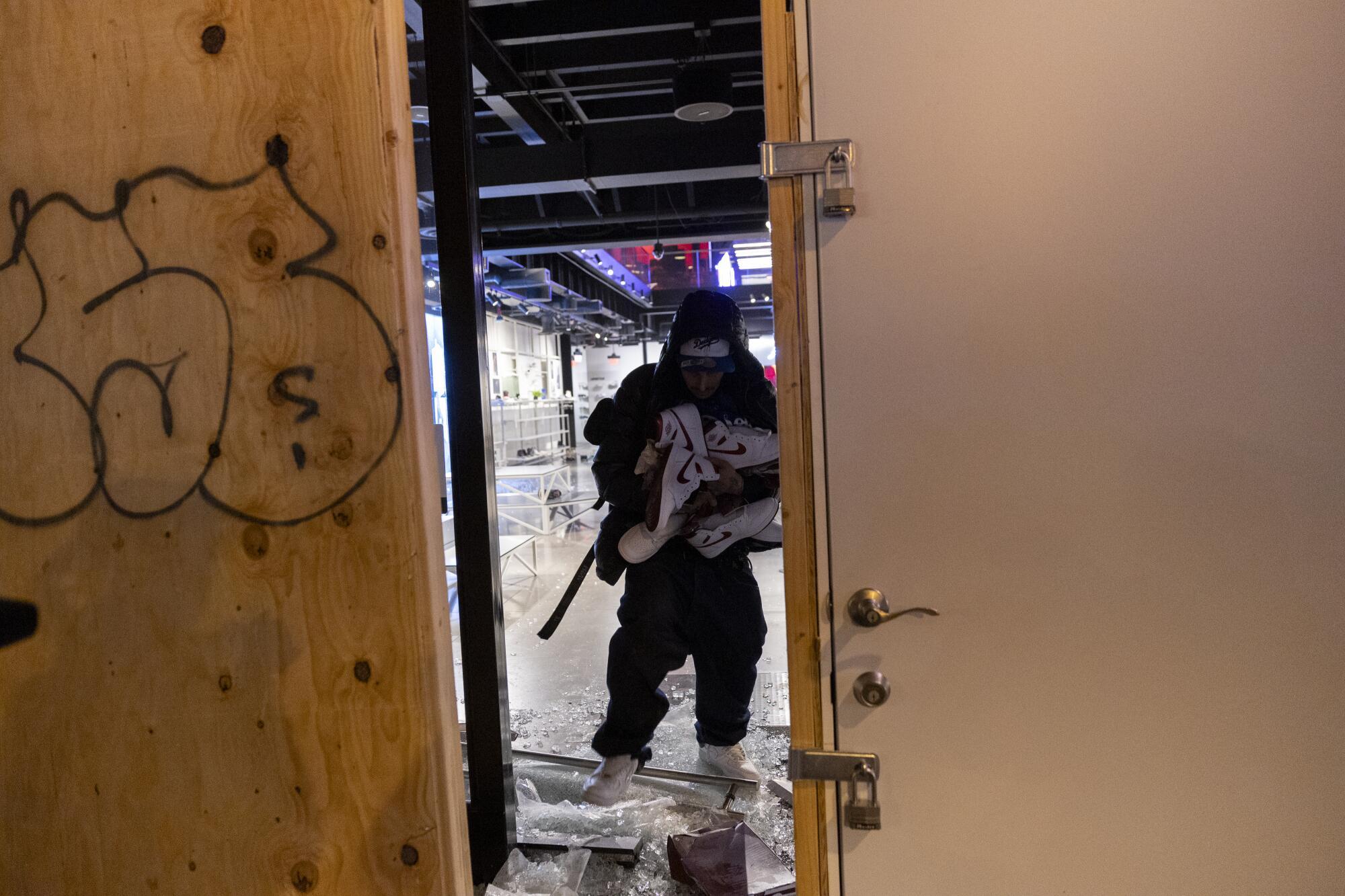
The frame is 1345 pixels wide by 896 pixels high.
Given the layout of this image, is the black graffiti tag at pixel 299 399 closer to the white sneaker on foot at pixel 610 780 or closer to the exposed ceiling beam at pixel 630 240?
the white sneaker on foot at pixel 610 780

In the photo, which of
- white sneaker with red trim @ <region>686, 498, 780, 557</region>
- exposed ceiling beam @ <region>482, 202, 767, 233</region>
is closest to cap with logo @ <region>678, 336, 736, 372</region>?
white sneaker with red trim @ <region>686, 498, 780, 557</region>

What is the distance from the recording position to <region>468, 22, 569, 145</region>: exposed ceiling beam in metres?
3.71

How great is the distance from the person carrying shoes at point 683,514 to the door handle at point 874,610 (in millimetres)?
1118

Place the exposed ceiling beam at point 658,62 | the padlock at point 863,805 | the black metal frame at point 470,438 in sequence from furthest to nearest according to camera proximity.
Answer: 1. the exposed ceiling beam at point 658,62
2. the black metal frame at point 470,438
3. the padlock at point 863,805

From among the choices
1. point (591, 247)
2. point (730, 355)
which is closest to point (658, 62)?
point (730, 355)

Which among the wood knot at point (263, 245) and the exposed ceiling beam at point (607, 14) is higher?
the exposed ceiling beam at point (607, 14)

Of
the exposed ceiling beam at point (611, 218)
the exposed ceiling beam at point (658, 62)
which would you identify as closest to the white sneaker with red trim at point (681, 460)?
the exposed ceiling beam at point (658, 62)

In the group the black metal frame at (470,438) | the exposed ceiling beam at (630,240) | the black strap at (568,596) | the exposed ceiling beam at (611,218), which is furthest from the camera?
the exposed ceiling beam at (630,240)

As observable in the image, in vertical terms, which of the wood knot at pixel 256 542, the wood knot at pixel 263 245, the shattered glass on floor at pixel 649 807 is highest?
the wood knot at pixel 263 245

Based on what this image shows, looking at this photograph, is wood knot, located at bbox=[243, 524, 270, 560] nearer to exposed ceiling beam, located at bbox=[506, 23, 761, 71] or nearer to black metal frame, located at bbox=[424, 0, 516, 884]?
black metal frame, located at bbox=[424, 0, 516, 884]

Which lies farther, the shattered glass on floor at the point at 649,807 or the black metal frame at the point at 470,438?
the shattered glass on floor at the point at 649,807

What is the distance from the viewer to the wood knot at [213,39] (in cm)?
117

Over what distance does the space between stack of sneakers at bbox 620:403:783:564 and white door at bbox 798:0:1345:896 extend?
1099 mm

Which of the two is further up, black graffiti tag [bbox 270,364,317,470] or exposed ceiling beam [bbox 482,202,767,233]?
exposed ceiling beam [bbox 482,202,767,233]
